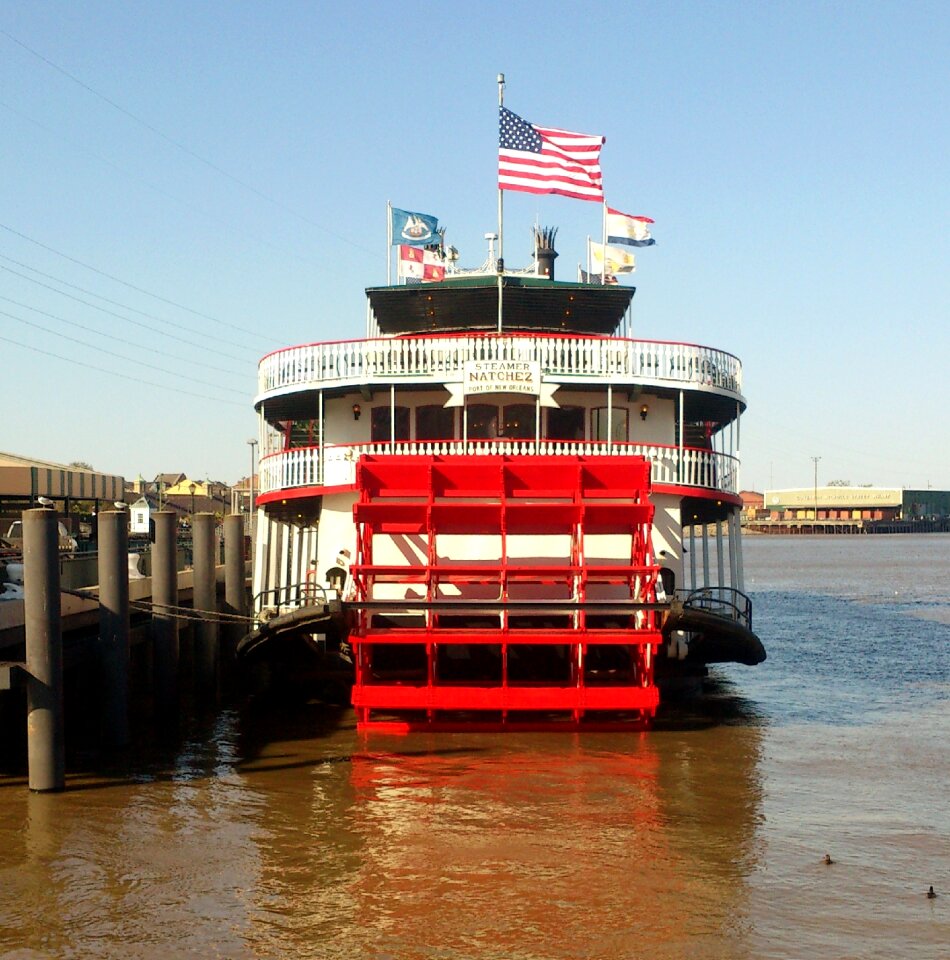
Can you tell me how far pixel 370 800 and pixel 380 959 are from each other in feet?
13.2

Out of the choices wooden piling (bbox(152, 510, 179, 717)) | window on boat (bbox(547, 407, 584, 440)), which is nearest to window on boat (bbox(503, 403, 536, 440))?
window on boat (bbox(547, 407, 584, 440))

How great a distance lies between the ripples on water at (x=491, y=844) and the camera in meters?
8.70

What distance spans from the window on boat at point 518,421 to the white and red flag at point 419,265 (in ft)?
15.9

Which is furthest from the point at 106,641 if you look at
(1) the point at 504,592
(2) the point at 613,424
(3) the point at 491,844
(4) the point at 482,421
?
(2) the point at 613,424

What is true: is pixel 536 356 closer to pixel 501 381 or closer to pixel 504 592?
pixel 501 381

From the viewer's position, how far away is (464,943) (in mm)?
8500

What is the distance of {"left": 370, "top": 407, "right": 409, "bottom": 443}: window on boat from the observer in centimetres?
1814

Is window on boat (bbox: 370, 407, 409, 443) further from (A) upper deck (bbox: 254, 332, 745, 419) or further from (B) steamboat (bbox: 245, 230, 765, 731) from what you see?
(A) upper deck (bbox: 254, 332, 745, 419)

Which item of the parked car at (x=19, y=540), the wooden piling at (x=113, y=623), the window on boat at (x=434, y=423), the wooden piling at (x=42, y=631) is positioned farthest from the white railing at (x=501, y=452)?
the wooden piling at (x=42, y=631)

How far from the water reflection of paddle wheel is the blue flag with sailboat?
8097mm

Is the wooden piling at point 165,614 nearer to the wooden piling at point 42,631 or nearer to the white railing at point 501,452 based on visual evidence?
the white railing at point 501,452

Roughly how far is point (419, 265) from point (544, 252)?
2510 mm

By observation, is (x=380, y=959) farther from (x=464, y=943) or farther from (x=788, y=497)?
(x=788, y=497)

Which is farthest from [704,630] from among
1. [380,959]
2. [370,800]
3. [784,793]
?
[380,959]
